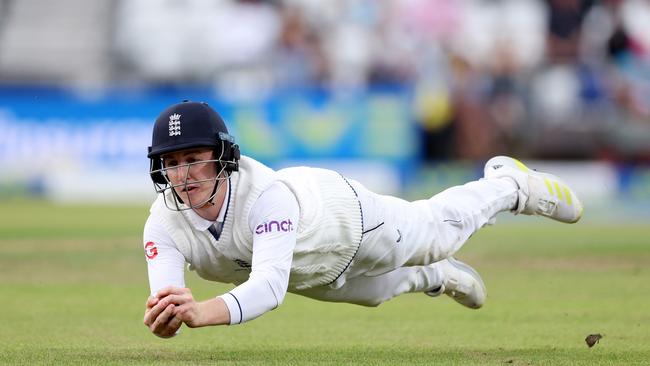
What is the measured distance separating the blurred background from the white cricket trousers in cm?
1544

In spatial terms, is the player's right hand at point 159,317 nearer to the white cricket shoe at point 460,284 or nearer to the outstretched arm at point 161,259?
the outstretched arm at point 161,259

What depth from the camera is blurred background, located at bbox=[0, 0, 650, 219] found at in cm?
2302

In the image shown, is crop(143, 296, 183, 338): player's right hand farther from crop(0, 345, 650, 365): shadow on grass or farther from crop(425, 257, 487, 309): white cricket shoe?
crop(425, 257, 487, 309): white cricket shoe

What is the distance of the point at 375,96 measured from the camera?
23062 mm

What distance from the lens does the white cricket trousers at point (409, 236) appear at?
19.0ft

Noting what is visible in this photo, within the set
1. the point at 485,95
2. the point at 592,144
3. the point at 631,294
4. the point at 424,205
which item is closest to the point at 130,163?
the point at 485,95

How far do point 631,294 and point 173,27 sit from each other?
60.6 feet

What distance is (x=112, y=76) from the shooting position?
1032 inches

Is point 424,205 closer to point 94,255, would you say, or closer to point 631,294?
point 631,294

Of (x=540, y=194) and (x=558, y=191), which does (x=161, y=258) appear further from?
(x=558, y=191)

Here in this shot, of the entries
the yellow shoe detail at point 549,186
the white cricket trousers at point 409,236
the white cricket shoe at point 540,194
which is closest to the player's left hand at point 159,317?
the white cricket trousers at point 409,236

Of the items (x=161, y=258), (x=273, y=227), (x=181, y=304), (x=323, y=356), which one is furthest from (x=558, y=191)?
Result: (x=181, y=304)

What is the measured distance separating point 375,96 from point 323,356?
1744 centimetres

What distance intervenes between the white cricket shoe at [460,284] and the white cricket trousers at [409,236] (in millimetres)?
66
